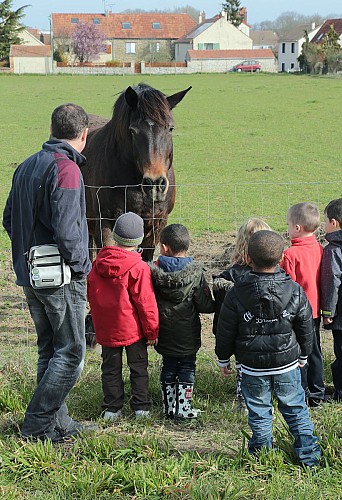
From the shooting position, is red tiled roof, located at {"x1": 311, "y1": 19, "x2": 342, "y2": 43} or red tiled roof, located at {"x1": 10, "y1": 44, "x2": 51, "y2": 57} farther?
red tiled roof, located at {"x1": 311, "y1": 19, "x2": 342, "y2": 43}

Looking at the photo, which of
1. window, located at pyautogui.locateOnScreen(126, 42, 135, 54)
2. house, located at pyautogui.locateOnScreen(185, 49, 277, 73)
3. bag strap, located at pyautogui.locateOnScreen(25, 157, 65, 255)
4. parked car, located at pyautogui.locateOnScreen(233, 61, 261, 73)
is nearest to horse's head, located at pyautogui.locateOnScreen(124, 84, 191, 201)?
bag strap, located at pyautogui.locateOnScreen(25, 157, 65, 255)

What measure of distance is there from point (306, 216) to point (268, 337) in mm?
1216

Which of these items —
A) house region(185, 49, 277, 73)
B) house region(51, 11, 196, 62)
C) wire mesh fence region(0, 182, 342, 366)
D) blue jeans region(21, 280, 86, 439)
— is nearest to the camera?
blue jeans region(21, 280, 86, 439)

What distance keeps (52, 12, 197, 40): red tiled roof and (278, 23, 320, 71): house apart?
1568 cm

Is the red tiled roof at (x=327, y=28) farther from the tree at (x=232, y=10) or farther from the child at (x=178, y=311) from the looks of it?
the child at (x=178, y=311)

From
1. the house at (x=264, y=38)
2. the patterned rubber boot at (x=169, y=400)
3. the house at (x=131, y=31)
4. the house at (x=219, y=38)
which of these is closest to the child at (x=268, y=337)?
the patterned rubber boot at (x=169, y=400)

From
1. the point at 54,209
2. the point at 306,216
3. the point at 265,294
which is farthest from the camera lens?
the point at 306,216

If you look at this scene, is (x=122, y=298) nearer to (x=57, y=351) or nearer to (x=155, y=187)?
(x=57, y=351)

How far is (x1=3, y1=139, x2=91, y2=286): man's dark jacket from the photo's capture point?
12.3 feet

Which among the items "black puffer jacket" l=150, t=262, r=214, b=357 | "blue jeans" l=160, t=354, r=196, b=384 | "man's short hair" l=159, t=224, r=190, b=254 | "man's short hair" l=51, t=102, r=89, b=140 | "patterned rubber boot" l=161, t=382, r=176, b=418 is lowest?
"patterned rubber boot" l=161, t=382, r=176, b=418

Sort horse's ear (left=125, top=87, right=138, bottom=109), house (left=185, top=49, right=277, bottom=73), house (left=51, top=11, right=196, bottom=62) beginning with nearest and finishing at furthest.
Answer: horse's ear (left=125, top=87, right=138, bottom=109) → house (left=185, top=49, right=277, bottom=73) → house (left=51, top=11, right=196, bottom=62)

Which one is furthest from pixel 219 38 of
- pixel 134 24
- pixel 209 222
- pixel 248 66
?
pixel 209 222

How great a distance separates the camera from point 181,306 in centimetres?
440

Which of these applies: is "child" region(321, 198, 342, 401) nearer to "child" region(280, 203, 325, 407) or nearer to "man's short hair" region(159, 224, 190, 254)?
"child" region(280, 203, 325, 407)
